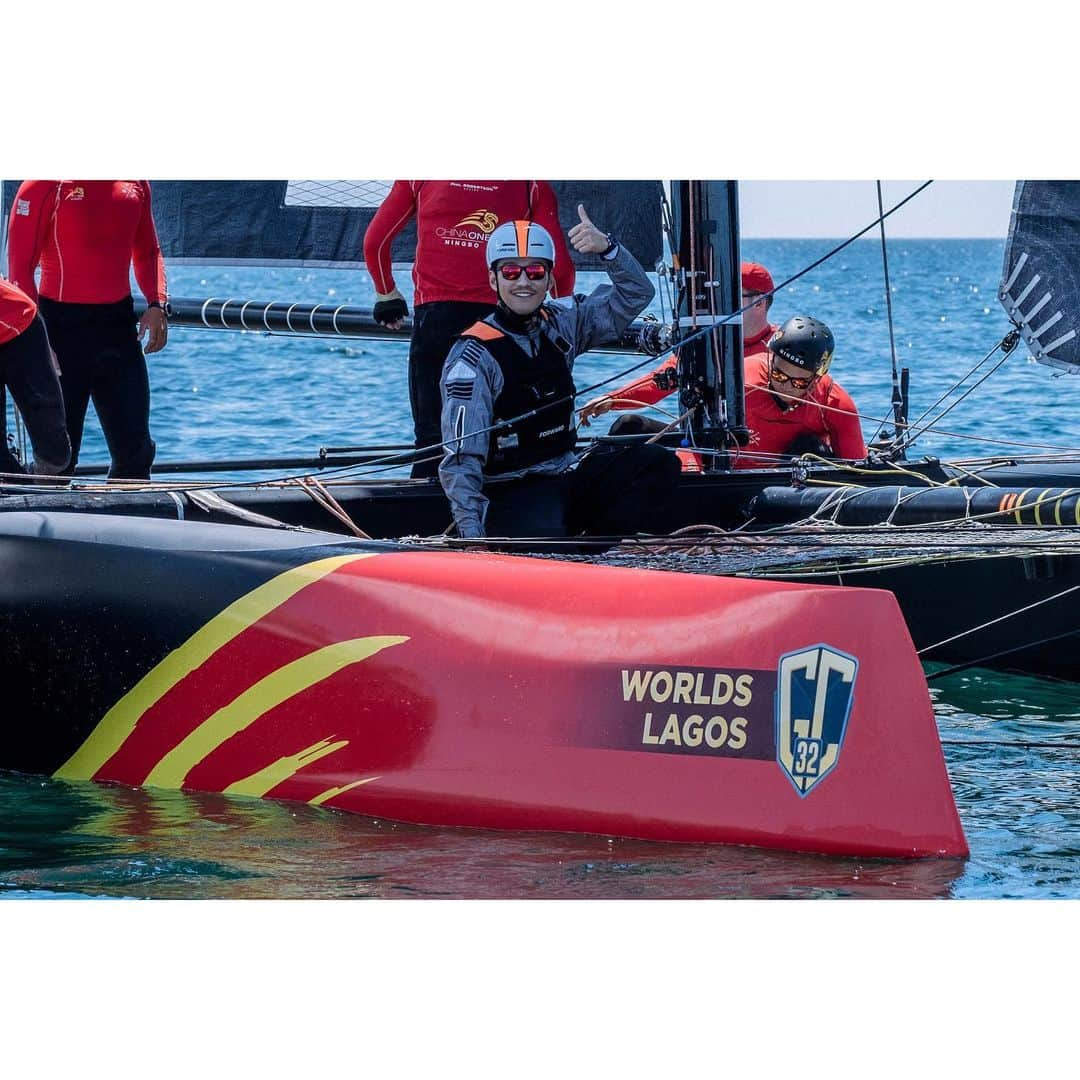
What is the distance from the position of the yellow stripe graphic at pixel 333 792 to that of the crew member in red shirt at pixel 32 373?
178 centimetres

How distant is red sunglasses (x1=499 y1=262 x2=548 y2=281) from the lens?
4.95 m

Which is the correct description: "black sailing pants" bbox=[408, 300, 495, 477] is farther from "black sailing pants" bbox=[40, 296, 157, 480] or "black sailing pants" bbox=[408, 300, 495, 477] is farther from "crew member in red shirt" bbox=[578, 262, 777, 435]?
"black sailing pants" bbox=[40, 296, 157, 480]

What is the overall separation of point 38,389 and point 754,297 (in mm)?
3224

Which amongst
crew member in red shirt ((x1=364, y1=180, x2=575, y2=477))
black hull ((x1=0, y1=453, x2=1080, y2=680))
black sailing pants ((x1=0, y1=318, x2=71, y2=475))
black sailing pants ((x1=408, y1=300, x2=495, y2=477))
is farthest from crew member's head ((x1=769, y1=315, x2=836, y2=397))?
black sailing pants ((x1=0, y1=318, x2=71, y2=475))

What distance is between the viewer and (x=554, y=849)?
11.8 ft

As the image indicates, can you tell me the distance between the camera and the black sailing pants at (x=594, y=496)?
509 cm

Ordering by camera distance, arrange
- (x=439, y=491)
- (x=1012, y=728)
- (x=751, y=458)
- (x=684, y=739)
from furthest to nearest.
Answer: (x=751, y=458)
(x=439, y=491)
(x=1012, y=728)
(x=684, y=739)

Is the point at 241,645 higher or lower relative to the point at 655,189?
lower

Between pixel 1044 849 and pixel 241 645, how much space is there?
1.70 metres

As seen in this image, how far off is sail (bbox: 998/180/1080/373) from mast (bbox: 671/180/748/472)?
40.6 inches

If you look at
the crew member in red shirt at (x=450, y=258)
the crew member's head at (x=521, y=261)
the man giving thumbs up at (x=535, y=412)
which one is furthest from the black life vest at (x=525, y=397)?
the crew member in red shirt at (x=450, y=258)

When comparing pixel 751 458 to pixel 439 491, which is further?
pixel 751 458

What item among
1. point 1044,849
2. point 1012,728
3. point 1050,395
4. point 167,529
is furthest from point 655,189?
point 1050,395

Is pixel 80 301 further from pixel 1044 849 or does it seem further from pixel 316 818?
pixel 1044 849
